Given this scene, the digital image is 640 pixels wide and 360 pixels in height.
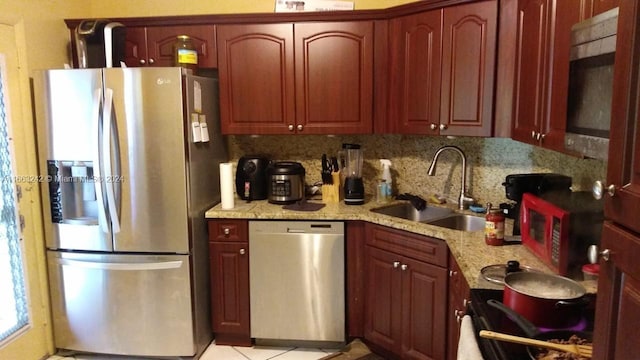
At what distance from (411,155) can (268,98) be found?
1039mm

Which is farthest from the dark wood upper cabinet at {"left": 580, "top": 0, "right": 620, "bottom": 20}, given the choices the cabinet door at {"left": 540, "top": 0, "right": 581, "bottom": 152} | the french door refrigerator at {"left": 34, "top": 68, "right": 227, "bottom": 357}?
the french door refrigerator at {"left": 34, "top": 68, "right": 227, "bottom": 357}

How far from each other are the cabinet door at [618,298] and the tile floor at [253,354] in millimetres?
2304

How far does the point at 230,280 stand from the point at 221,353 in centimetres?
46

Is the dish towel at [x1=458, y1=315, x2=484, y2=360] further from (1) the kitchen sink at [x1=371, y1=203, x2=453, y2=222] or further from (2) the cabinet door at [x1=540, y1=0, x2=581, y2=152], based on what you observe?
(1) the kitchen sink at [x1=371, y1=203, x2=453, y2=222]

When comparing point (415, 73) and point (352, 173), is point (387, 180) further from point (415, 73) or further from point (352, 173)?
point (415, 73)

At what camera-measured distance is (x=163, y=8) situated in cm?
342

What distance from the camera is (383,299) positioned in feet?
9.37

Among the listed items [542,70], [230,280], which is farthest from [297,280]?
[542,70]

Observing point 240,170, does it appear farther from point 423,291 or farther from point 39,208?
point 423,291

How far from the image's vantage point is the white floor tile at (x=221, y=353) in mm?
2977

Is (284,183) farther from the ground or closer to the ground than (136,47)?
closer to the ground

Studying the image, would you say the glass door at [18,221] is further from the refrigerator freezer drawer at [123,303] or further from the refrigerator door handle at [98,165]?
the refrigerator door handle at [98,165]

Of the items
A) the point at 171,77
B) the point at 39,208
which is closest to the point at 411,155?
the point at 171,77

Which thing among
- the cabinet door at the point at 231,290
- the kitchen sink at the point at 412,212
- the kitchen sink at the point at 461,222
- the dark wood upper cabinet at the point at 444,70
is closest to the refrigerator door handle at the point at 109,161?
the cabinet door at the point at 231,290
